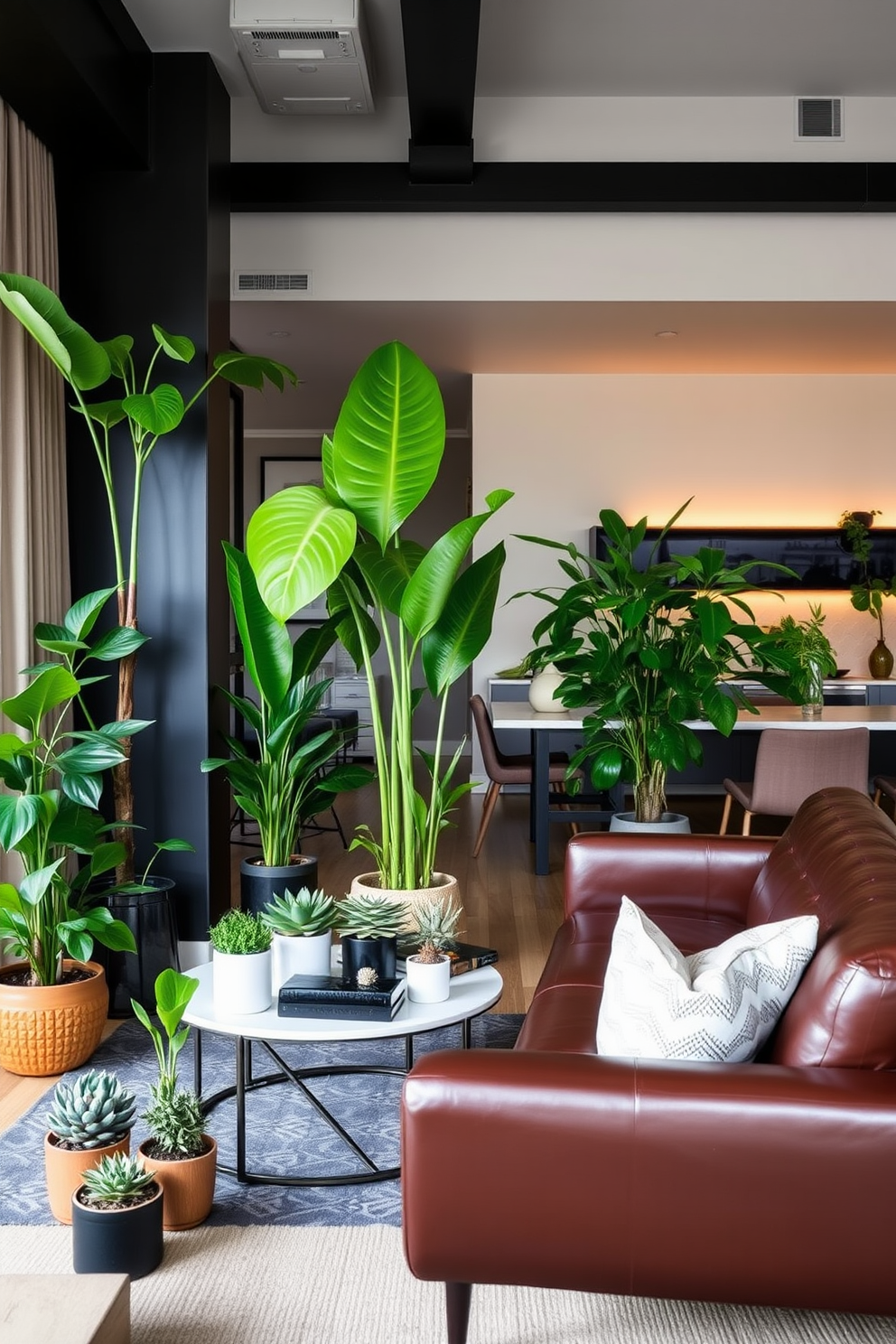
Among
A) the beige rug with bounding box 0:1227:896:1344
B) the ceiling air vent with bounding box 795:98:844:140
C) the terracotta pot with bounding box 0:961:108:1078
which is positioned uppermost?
the ceiling air vent with bounding box 795:98:844:140

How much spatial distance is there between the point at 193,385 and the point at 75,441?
1.55 feet

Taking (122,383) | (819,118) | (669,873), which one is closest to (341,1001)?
(669,873)

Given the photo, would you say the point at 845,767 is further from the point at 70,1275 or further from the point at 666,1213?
the point at 70,1275

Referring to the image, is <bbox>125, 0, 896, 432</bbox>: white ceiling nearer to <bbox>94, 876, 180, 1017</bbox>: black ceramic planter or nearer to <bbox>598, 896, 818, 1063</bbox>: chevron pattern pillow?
<bbox>94, 876, 180, 1017</bbox>: black ceramic planter

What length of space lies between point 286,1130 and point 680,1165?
1.38m

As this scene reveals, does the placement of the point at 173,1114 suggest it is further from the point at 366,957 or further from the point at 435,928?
the point at 435,928

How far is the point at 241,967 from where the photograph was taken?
2.40m

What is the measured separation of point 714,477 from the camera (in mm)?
8094

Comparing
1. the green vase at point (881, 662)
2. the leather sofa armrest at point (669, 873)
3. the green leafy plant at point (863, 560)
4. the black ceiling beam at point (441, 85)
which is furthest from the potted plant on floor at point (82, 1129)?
the green leafy plant at point (863, 560)

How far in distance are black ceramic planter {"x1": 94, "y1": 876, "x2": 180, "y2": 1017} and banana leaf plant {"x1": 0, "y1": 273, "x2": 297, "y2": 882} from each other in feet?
0.42

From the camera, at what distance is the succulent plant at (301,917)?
8.35 feet

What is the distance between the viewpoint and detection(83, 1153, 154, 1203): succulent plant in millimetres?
2090

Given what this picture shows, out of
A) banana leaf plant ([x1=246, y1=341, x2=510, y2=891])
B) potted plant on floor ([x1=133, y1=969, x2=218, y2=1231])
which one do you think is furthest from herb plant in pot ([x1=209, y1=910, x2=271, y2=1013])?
banana leaf plant ([x1=246, y1=341, x2=510, y2=891])

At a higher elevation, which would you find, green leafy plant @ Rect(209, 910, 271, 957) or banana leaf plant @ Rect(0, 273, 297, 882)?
banana leaf plant @ Rect(0, 273, 297, 882)
